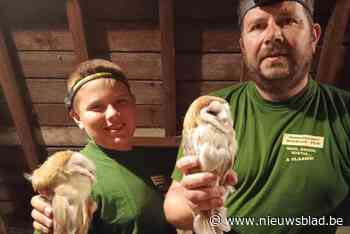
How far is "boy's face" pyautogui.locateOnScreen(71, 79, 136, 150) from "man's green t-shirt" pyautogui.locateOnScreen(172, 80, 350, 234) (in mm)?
242

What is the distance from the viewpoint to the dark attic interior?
3.58 feet

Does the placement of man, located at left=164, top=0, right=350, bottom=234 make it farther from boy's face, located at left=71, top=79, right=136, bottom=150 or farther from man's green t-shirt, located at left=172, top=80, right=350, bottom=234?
boy's face, located at left=71, top=79, right=136, bottom=150

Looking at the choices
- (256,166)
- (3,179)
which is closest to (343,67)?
(256,166)

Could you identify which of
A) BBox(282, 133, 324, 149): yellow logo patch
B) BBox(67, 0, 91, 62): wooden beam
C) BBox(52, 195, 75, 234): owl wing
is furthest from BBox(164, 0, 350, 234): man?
BBox(67, 0, 91, 62): wooden beam

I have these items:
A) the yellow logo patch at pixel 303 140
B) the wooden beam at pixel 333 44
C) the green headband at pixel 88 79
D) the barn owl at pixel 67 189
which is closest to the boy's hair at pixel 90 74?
the green headband at pixel 88 79

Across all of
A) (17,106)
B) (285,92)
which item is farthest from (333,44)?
(17,106)

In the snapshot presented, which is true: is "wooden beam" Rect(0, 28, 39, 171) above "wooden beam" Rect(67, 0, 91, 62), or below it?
below

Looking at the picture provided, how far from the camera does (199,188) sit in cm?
76

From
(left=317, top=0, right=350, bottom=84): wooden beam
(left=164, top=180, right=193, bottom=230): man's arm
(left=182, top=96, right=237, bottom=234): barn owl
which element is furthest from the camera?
(left=317, top=0, right=350, bottom=84): wooden beam

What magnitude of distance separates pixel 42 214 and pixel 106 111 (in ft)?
0.84

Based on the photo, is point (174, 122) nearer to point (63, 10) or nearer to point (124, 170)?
point (124, 170)

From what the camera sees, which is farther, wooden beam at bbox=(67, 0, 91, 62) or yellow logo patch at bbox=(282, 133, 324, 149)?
wooden beam at bbox=(67, 0, 91, 62)

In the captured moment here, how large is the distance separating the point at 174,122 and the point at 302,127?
0.38 metres

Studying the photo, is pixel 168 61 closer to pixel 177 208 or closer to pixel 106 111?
pixel 106 111
